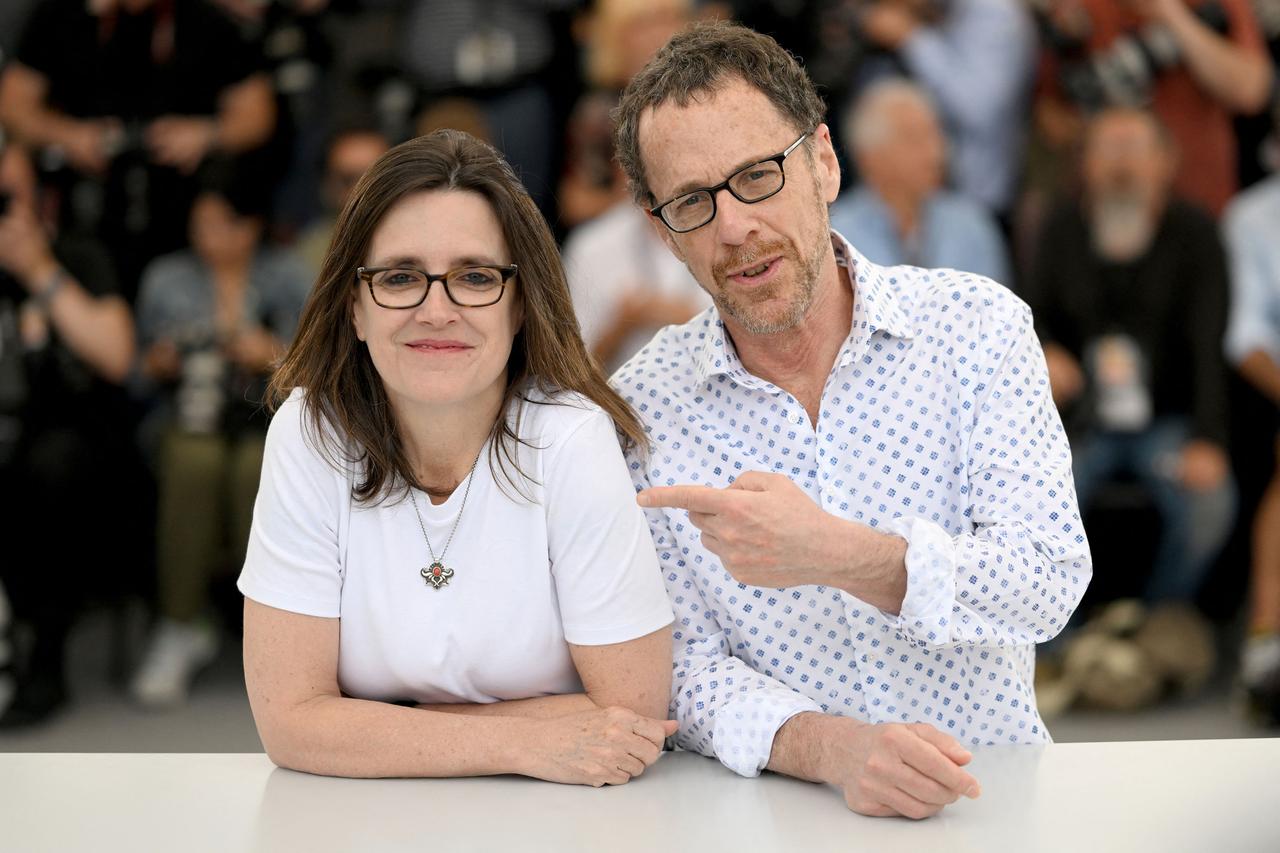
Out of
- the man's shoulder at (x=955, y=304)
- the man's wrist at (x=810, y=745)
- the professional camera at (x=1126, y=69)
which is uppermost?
the professional camera at (x=1126, y=69)

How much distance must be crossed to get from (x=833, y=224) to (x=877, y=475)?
2.81 m

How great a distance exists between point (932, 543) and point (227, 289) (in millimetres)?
3698

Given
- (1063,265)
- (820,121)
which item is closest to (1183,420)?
(1063,265)

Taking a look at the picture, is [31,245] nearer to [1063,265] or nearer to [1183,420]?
[1063,265]

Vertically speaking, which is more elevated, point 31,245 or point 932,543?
point 31,245

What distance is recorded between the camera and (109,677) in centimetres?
470

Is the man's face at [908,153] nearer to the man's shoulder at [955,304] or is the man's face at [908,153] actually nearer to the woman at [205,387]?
the woman at [205,387]

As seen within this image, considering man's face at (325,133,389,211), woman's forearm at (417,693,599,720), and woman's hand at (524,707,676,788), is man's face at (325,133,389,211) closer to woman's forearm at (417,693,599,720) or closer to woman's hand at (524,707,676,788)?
woman's forearm at (417,693,599,720)

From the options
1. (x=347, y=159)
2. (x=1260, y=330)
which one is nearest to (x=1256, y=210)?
(x=1260, y=330)

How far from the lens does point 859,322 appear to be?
1.89 metres

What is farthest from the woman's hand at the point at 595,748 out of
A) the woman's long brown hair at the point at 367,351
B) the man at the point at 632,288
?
the man at the point at 632,288

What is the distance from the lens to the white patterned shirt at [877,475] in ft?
5.86

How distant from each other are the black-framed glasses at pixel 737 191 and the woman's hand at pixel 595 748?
0.67 m

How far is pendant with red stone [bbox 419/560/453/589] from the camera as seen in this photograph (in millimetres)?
1740
